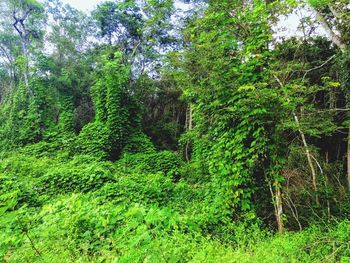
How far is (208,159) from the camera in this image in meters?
4.80

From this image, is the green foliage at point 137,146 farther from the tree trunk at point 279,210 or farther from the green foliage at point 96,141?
the tree trunk at point 279,210

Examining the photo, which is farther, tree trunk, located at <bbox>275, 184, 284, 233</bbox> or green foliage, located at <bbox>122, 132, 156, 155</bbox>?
green foliage, located at <bbox>122, 132, 156, 155</bbox>

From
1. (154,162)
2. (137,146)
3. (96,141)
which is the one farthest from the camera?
(137,146)

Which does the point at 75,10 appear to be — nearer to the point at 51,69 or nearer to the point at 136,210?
the point at 51,69

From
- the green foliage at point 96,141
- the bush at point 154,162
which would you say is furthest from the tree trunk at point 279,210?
the green foliage at point 96,141

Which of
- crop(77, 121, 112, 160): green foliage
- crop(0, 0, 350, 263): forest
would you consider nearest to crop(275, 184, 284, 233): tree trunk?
crop(0, 0, 350, 263): forest

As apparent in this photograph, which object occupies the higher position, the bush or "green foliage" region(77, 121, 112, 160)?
"green foliage" region(77, 121, 112, 160)

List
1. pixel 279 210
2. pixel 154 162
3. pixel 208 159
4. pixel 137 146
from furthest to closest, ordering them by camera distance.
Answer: pixel 137 146
pixel 154 162
pixel 208 159
pixel 279 210

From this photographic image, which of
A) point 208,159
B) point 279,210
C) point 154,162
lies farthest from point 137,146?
point 279,210

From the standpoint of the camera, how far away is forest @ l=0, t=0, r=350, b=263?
2564 millimetres

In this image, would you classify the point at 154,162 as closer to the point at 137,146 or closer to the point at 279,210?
the point at 137,146

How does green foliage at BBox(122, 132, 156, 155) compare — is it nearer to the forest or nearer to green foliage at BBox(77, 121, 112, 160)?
the forest

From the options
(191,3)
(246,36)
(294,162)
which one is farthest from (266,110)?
(191,3)

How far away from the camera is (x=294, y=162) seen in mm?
6395
